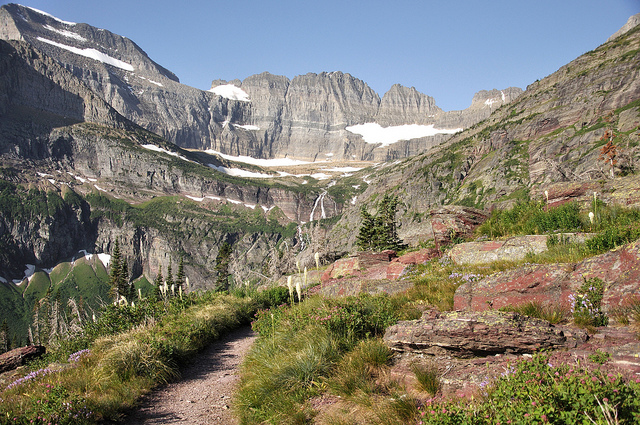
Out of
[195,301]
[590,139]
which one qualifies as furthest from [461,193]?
[195,301]

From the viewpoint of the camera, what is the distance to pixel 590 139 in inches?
3440

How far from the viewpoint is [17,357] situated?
11.2 meters

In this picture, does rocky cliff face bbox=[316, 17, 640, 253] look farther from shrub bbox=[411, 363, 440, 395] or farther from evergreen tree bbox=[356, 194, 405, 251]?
shrub bbox=[411, 363, 440, 395]

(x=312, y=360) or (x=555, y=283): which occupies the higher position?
(x=555, y=283)

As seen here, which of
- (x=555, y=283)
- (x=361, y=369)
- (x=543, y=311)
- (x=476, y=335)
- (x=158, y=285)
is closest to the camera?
(x=476, y=335)

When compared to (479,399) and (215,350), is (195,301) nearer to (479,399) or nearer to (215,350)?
(215,350)

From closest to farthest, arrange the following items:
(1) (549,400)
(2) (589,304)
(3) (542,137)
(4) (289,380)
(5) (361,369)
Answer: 1. (1) (549,400)
2. (2) (589,304)
3. (5) (361,369)
4. (4) (289,380)
5. (3) (542,137)

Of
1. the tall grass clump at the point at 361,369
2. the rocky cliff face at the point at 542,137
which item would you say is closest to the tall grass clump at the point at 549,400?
the tall grass clump at the point at 361,369

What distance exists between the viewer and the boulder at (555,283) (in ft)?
18.9

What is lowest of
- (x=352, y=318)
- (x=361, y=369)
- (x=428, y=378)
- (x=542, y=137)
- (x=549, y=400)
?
(x=361, y=369)

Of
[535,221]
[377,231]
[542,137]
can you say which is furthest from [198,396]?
[542,137]

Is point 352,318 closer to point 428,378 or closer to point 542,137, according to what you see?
point 428,378

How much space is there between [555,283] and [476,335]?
2.40m

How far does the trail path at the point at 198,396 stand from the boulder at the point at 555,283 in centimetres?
557
